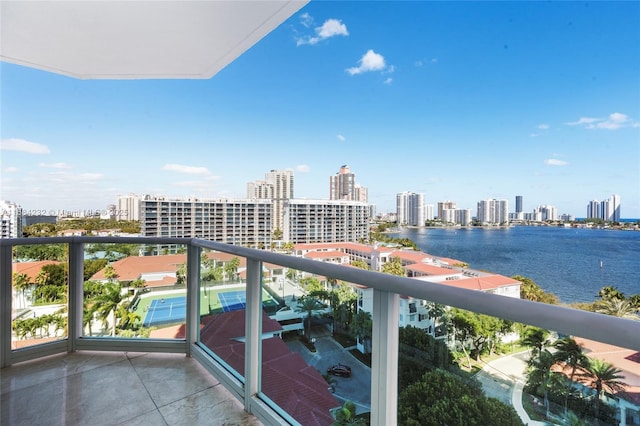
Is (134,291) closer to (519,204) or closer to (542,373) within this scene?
(542,373)

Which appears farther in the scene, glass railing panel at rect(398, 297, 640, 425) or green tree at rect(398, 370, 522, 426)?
green tree at rect(398, 370, 522, 426)

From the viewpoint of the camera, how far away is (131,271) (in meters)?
2.53

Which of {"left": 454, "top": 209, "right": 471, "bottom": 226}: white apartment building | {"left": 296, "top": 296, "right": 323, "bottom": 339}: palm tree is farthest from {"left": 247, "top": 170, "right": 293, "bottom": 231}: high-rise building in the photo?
{"left": 296, "top": 296, "right": 323, "bottom": 339}: palm tree

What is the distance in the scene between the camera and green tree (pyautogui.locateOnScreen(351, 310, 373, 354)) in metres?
1.15

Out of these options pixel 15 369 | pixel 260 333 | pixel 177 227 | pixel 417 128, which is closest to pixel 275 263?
pixel 260 333

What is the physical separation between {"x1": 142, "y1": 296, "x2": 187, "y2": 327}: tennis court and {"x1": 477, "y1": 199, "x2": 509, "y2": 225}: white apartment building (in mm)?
18931

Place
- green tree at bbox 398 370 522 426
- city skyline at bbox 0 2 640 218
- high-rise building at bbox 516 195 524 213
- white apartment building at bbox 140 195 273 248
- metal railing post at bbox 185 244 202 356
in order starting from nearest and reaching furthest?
green tree at bbox 398 370 522 426 → metal railing post at bbox 185 244 202 356 → high-rise building at bbox 516 195 524 213 → white apartment building at bbox 140 195 273 248 → city skyline at bbox 0 2 640 218

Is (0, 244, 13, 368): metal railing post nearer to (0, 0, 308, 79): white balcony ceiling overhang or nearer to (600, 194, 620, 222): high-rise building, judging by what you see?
(0, 0, 308, 79): white balcony ceiling overhang

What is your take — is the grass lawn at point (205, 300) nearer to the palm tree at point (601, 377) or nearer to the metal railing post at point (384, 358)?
the metal railing post at point (384, 358)

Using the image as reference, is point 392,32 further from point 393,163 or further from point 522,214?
point 522,214

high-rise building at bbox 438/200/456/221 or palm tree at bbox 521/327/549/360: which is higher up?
high-rise building at bbox 438/200/456/221

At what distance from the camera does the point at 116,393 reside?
1.91 meters

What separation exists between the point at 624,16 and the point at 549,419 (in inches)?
1096

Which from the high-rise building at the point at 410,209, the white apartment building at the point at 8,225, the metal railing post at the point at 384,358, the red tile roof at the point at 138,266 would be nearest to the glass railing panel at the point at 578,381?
the metal railing post at the point at 384,358
